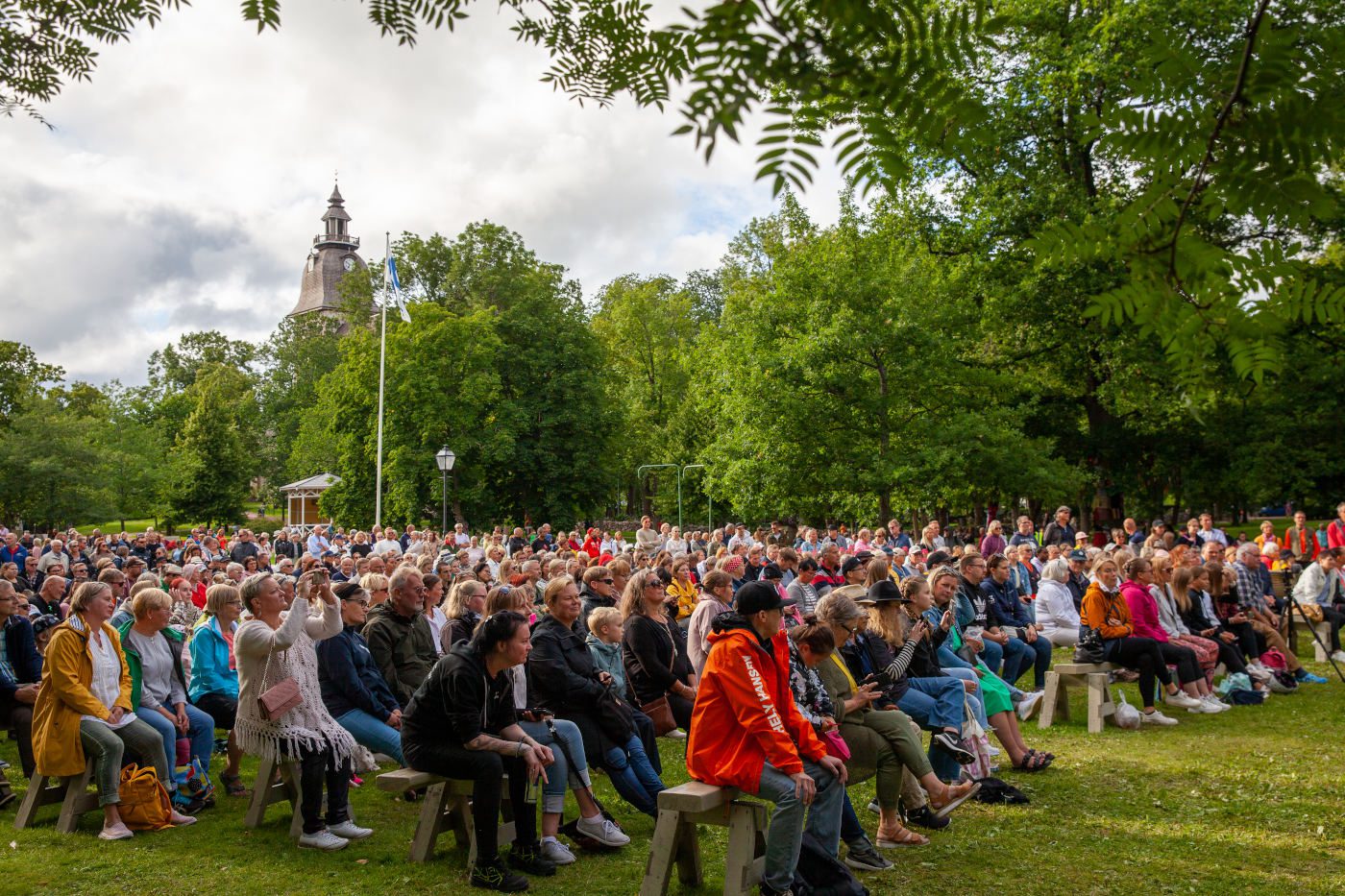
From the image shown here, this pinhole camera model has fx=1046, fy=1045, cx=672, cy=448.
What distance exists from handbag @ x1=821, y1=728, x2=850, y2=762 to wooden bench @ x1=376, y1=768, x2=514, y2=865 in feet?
6.19

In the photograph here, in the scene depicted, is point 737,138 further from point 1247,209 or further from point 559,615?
point 559,615

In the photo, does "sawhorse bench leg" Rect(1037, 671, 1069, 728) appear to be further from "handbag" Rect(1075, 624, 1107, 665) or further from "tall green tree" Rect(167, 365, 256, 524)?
"tall green tree" Rect(167, 365, 256, 524)

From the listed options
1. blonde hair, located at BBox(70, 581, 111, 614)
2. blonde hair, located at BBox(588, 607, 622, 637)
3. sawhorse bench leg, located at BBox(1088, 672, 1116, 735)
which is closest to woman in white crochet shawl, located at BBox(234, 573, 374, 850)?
blonde hair, located at BBox(70, 581, 111, 614)

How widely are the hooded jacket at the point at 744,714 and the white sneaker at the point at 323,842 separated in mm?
2263

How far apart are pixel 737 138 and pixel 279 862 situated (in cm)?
550

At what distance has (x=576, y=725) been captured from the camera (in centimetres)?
645

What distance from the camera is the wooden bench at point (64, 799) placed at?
20.7ft

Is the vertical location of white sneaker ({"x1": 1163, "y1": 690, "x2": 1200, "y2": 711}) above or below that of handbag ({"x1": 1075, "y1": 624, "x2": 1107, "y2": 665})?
below

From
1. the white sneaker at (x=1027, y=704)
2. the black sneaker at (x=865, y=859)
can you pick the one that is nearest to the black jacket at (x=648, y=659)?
Answer: the black sneaker at (x=865, y=859)

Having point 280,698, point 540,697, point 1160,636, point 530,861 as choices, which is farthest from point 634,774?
point 1160,636

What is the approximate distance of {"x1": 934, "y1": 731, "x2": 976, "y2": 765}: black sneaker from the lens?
6.55m

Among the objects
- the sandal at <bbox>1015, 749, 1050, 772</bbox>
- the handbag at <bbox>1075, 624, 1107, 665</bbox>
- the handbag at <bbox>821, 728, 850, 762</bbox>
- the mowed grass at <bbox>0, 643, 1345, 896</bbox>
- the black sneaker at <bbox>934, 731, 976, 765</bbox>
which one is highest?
the handbag at <bbox>1075, 624, 1107, 665</bbox>

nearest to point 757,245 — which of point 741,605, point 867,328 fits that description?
point 867,328

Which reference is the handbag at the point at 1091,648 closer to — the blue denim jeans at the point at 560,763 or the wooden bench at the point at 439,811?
the blue denim jeans at the point at 560,763
